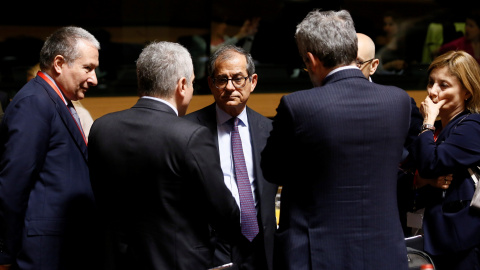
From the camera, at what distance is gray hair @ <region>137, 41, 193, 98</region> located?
2373 mm

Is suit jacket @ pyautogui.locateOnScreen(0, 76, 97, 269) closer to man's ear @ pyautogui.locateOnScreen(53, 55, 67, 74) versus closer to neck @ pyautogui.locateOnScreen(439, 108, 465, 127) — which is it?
man's ear @ pyautogui.locateOnScreen(53, 55, 67, 74)

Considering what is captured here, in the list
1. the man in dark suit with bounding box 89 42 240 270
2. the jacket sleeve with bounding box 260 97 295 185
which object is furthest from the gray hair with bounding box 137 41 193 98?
the jacket sleeve with bounding box 260 97 295 185

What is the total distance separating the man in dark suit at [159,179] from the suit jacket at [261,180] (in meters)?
0.34

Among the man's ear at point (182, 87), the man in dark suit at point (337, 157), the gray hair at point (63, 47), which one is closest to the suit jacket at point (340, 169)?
the man in dark suit at point (337, 157)

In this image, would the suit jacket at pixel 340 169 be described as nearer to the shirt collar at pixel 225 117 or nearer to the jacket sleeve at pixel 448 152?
the jacket sleeve at pixel 448 152

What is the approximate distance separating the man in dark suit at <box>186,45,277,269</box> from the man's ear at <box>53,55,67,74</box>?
2.13ft

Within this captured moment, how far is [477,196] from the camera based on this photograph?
9.18ft

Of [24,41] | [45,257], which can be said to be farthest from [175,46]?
[24,41]

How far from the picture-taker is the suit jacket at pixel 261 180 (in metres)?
2.77

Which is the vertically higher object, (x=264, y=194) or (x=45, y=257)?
(x=264, y=194)

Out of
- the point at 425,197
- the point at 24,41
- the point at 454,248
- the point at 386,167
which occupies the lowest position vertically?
the point at 454,248

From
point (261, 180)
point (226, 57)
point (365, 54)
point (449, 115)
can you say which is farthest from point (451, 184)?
point (226, 57)

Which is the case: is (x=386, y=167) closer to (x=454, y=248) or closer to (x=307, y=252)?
(x=307, y=252)

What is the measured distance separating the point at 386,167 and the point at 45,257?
153 cm
